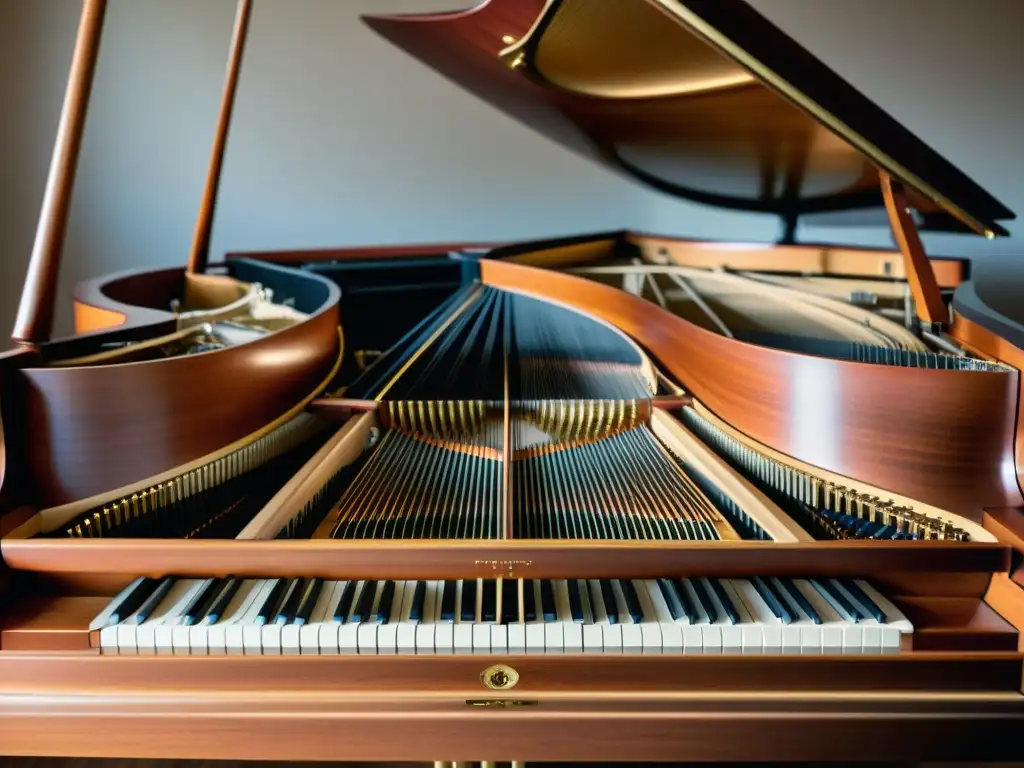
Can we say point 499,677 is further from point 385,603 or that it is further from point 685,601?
point 685,601

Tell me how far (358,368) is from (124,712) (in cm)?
132

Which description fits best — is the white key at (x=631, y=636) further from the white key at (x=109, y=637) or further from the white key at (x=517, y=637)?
the white key at (x=109, y=637)

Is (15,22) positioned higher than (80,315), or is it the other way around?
(15,22)

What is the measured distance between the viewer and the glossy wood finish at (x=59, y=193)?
1445 mm

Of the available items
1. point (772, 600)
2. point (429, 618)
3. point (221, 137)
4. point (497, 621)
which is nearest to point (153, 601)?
point (429, 618)

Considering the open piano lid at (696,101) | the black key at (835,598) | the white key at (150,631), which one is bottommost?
the white key at (150,631)

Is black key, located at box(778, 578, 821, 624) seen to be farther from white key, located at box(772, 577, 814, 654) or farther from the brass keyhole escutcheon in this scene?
the brass keyhole escutcheon

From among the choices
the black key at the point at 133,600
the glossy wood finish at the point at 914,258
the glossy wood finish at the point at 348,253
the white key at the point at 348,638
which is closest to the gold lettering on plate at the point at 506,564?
the white key at the point at 348,638

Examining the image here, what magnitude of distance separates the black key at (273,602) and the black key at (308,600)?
36 millimetres

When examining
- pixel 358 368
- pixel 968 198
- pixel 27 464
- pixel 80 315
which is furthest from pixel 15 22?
pixel 968 198

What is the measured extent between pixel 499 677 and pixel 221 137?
7.94 ft

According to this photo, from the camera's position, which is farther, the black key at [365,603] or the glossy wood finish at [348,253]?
the glossy wood finish at [348,253]

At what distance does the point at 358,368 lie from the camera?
2.45 m

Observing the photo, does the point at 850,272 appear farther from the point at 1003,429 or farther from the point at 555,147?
the point at 555,147
